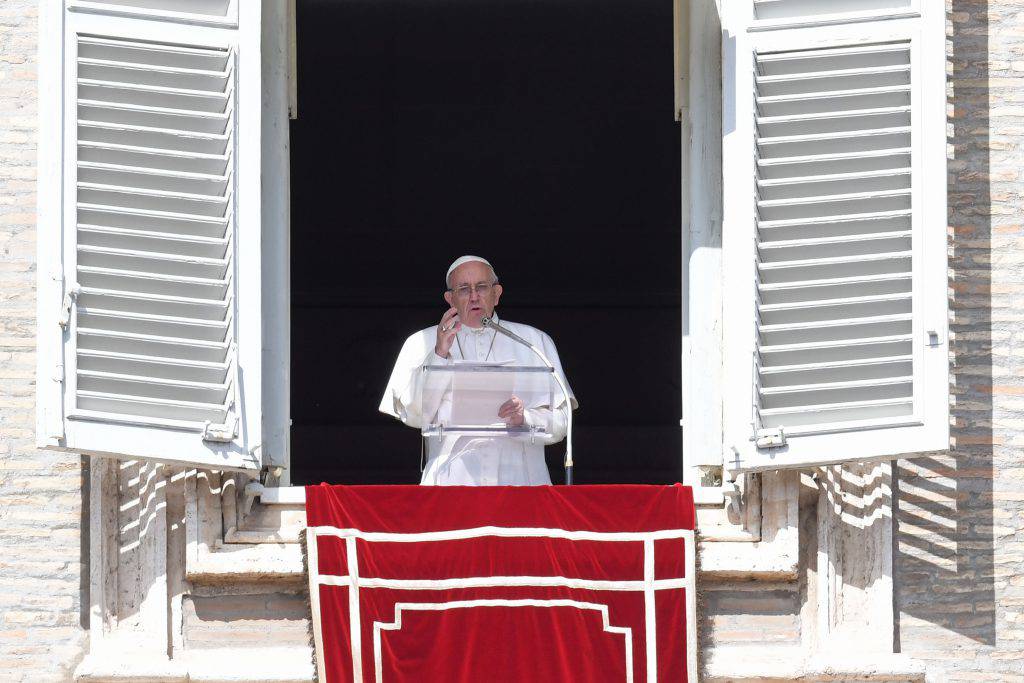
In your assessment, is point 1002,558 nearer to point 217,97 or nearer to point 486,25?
point 217,97

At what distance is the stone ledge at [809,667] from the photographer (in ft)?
22.7

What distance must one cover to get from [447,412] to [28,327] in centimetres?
148

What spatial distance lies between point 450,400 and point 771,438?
1.05 metres

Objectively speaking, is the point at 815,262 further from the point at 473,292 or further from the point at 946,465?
the point at 473,292

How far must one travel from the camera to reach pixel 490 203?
13.0 m

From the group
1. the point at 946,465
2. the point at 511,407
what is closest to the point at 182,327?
the point at 511,407

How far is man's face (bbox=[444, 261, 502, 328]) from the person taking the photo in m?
7.82

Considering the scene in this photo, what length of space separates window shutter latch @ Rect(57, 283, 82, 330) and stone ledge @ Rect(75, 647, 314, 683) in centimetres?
107

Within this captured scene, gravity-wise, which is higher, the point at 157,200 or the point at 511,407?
the point at 157,200

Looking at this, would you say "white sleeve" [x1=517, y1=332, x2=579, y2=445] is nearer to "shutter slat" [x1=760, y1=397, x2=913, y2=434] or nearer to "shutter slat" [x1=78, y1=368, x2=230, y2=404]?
"shutter slat" [x1=760, y1=397, x2=913, y2=434]

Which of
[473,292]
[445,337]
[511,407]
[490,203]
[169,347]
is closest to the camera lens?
[169,347]

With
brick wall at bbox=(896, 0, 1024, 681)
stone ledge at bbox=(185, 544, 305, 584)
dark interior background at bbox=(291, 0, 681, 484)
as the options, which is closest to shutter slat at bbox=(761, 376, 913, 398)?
brick wall at bbox=(896, 0, 1024, 681)

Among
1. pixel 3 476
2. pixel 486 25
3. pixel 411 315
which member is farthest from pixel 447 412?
pixel 411 315

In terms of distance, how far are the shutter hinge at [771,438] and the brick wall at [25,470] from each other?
7.41 ft
